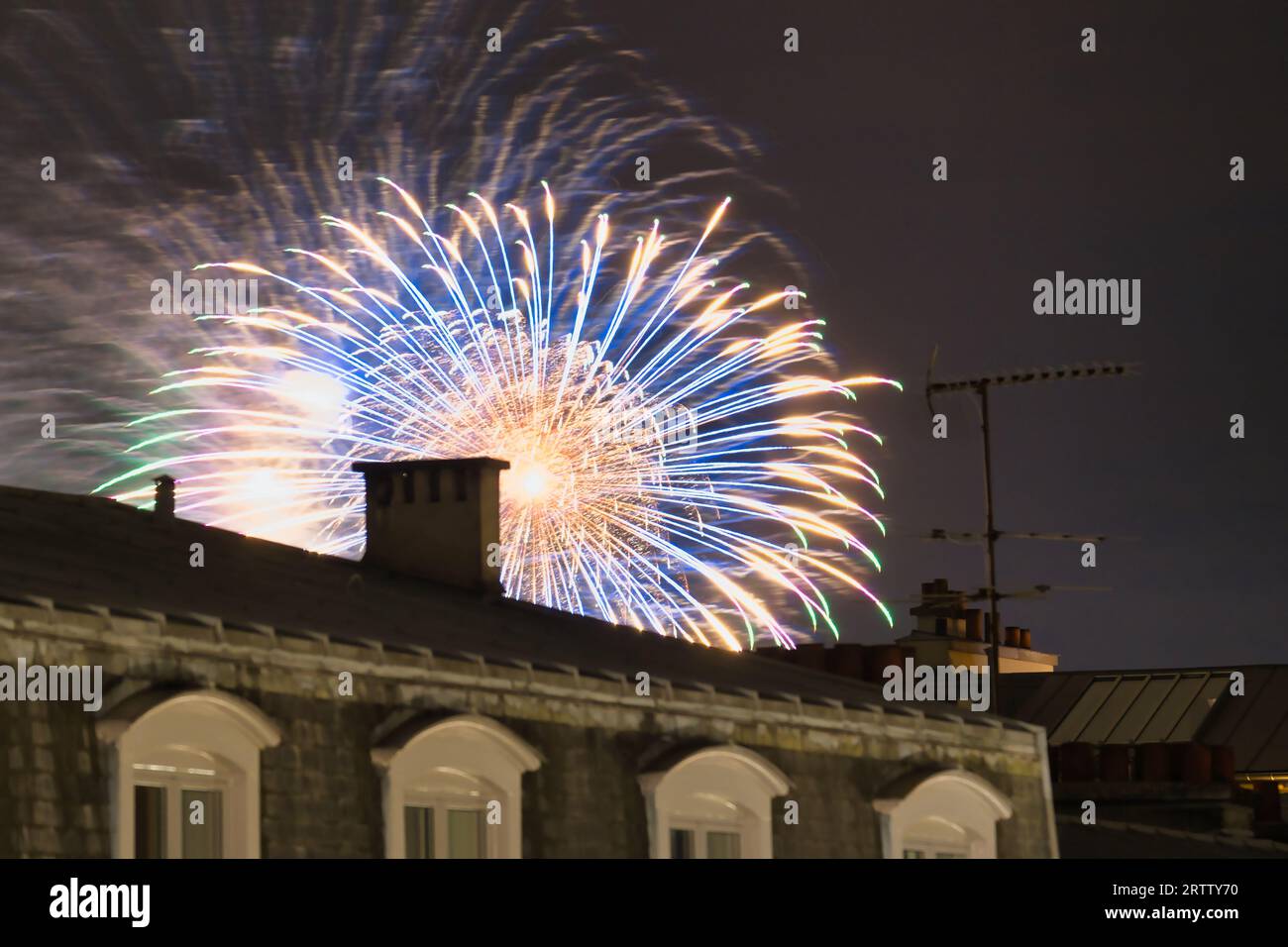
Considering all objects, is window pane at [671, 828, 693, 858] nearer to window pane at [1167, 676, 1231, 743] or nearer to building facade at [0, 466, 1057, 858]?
building facade at [0, 466, 1057, 858]

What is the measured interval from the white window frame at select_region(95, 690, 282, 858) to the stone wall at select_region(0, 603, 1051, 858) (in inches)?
6.7

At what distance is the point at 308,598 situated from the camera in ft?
90.3

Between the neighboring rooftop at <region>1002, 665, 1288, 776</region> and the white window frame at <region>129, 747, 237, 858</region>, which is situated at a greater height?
the neighboring rooftop at <region>1002, 665, 1288, 776</region>

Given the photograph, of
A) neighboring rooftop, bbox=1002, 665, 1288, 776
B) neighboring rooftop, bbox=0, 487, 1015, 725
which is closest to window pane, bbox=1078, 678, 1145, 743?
neighboring rooftop, bbox=1002, 665, 1288, 776

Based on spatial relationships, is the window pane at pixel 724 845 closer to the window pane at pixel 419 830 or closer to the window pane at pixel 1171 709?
the window pane at pixel 419 830

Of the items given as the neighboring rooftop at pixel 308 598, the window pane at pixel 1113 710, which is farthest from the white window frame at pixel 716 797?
the window pane at pixel 1113 710

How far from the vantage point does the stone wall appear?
20781mm

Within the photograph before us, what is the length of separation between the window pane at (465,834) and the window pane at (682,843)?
2.97m

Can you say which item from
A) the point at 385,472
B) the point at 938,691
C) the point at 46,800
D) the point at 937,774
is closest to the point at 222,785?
the point at 46,800

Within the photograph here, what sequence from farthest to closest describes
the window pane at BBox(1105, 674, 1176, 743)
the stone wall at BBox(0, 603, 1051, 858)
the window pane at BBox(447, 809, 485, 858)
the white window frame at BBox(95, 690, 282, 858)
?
the window pane at BBox(1105, 674, 1176, 743) < the window pane at BBox(447, 809, 485, 858) < the white window frame at BBox(95, 690, 282, 858) < the stone wall at BBox(0, 603, 1051, 858)

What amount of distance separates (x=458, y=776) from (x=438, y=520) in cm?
1018

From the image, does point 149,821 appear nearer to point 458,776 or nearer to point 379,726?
point 379,726
